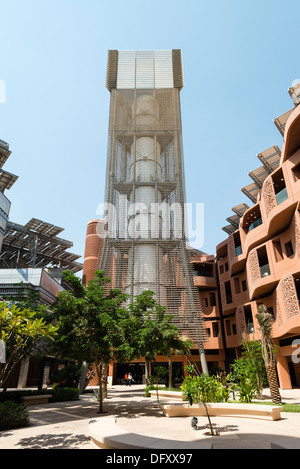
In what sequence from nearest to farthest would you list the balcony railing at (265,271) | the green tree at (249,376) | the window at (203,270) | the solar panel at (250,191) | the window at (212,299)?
the green tree at (249,376) → the balcony railing at (265,271) → the solar panel at (250,191) → the window at (212,299) → the window at (203,270)

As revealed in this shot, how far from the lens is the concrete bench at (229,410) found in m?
11.4

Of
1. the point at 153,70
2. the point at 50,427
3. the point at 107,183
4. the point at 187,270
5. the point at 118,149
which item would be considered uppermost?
the point at 153,70

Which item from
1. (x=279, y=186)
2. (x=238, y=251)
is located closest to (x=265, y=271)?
(x=238, y=251)

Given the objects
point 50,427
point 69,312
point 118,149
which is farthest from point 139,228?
point 50,427

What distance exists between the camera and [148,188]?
37906mm

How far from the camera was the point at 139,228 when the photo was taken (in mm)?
35406

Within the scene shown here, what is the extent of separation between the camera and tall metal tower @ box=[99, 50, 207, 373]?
3259 centimetres

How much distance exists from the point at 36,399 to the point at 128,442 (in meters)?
14.9

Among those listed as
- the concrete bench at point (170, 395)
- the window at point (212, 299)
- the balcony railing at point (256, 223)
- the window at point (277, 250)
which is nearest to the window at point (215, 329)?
the window at point (212, 299)

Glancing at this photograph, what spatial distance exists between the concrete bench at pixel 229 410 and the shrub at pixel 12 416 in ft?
19.2

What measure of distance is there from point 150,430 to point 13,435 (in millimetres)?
4336

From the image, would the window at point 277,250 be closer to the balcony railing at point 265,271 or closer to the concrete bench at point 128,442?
the balcony railing at point 265,271

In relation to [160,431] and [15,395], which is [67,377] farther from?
[160,431]
